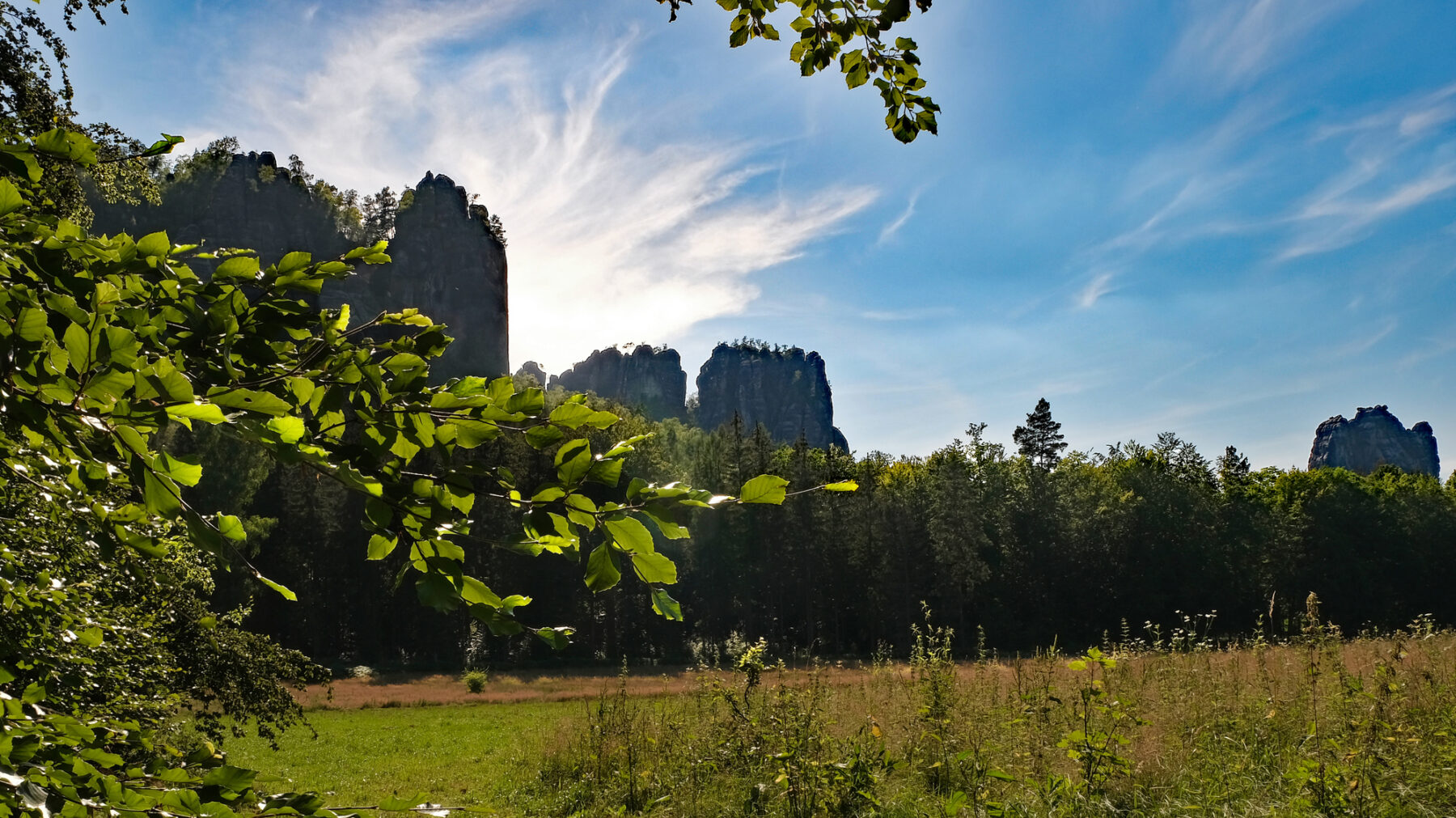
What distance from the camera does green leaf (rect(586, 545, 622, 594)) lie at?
49.6 inches

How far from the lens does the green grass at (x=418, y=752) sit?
31.6 ft

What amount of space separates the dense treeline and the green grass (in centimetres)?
1835

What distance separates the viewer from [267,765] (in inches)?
510

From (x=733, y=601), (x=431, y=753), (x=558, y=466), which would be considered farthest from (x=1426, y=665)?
(x=733, y=601)

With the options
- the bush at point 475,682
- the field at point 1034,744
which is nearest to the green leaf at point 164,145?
the field at point 1034,744

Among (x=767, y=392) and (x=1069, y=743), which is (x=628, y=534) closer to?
(x=1069, y=743)

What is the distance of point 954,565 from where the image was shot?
40.1 m

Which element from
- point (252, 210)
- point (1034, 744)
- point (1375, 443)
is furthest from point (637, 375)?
point (1375, 443)

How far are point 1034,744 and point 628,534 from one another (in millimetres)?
5929

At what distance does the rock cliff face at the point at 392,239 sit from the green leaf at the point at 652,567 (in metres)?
63.7

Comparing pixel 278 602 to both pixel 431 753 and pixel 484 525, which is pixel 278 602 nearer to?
pixel 484 525

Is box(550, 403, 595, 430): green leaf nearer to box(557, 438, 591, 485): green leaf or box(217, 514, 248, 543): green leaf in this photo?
box(557, 438, 591, 485): green leaf

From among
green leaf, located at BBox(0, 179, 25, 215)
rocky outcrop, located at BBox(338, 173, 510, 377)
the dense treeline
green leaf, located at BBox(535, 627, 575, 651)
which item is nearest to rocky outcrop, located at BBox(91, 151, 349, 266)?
rocky outcrop, located at BBox(338, 173, 510, 377)

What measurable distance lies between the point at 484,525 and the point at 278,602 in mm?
12321
